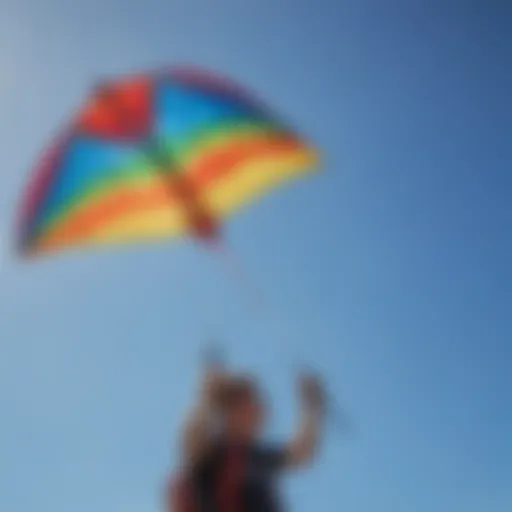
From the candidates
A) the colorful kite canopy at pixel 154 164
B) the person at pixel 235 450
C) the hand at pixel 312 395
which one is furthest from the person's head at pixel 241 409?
the colorful kite canopy at pixel 154 164

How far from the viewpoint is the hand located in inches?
89.8

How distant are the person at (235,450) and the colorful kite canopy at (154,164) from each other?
46 centimetres

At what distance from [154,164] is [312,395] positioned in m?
0.74

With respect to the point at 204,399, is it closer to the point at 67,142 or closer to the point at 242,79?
the point at 67,142

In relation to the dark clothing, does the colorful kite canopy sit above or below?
above

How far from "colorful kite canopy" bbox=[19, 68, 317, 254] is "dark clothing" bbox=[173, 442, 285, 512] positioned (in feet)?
2.03

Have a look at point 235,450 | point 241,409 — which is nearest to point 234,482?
point 235,450

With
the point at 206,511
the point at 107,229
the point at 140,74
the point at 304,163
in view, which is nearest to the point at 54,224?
the point at 107,229

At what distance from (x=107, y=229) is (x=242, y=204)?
1.27ft

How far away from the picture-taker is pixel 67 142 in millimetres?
2562

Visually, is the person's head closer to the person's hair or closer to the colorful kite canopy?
the person's hair

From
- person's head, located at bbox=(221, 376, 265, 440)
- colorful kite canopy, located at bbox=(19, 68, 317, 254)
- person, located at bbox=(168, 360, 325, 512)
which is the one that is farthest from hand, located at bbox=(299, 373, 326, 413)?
colorful kite canopy, located at bbox=(19, 68, 317, 254)

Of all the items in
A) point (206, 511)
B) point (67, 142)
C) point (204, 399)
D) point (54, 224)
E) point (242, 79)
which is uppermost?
point (242, 79)

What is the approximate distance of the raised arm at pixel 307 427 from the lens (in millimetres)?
2221
